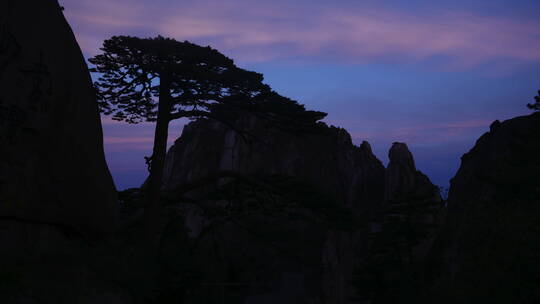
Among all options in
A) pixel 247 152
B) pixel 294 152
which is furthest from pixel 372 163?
pixel 247 152

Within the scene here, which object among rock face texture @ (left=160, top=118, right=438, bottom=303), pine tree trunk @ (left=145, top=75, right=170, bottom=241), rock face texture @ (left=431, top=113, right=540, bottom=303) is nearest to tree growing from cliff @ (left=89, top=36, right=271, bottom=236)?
pine tree trunk @ (left=145, top=75, right=170, bottom=241)

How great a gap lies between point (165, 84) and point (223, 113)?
2009 millimetres

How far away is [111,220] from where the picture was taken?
10.8 meters

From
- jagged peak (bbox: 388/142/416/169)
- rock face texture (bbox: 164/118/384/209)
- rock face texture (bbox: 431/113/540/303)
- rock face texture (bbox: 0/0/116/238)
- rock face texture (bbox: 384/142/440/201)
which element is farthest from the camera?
rock face texture (bbox: 164/118/384/209)

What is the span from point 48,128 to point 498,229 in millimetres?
8301

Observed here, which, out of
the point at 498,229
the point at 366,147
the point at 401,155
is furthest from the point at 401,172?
the point at 498,229

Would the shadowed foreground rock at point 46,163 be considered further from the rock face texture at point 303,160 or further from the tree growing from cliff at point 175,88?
the rock face texture at point 303,160

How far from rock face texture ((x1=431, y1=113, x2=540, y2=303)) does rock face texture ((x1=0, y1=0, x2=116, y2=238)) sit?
7.31m

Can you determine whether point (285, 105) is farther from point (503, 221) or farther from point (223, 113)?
point (503, 221)

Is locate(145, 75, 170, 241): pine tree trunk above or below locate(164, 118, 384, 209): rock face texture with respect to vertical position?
below

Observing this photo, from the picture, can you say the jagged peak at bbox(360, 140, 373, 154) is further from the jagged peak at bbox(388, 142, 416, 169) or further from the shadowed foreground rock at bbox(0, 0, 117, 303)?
the shadowed foreground rock at bbox(0, 0, 117, 303)

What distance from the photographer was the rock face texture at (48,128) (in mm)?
8289

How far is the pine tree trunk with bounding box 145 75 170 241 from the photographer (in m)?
13.8

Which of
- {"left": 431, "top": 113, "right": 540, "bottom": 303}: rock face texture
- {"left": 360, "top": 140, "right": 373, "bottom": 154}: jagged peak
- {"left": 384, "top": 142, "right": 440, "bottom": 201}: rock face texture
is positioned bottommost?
{"left": 431, "top": 113, "right": 540, "bottom": 303}: rock face texture
